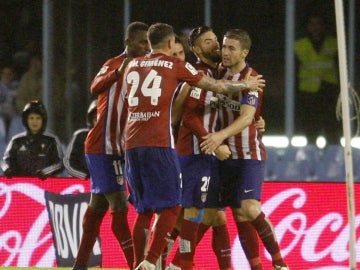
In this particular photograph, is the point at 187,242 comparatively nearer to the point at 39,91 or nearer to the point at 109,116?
the point at 109,116

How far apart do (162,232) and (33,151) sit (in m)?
3.74

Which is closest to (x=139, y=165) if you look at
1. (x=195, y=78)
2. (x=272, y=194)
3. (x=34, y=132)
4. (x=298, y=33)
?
(x=195, y=78)

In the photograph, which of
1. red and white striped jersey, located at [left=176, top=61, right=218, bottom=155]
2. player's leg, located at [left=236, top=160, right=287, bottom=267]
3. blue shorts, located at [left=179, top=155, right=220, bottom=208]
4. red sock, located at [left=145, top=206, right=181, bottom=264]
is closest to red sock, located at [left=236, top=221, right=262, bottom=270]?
player's leg, located at [left=236, top=160, right=287, bottom=267]

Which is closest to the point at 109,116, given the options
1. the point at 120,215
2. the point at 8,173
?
the point at 120,215

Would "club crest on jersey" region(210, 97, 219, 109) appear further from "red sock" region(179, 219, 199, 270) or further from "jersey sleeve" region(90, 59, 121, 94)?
"red sock" region(179, 219, 199, 270)

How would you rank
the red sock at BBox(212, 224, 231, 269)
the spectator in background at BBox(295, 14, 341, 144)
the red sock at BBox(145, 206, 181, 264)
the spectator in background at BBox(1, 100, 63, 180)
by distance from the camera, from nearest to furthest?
the red sock at BBox(145, 206, 181, 264)
the red sock at BBox(212, 224, 231, 269)
the spectator in background at BBox(1, 100, 63, 180)
the spectator in background at BBox(295, 14, 341, 144)

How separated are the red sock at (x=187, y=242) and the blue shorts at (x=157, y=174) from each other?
0.59 metres

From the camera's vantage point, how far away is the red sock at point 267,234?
1134 centimetres

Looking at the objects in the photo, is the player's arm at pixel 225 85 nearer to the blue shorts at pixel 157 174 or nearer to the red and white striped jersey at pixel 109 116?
the blue shorts at pixel 157 174

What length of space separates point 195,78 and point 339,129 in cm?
672

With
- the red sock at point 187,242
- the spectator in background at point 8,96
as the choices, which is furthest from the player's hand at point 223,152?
the spectator in background at point 8,96

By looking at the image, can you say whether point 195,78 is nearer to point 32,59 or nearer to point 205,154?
point 205,154

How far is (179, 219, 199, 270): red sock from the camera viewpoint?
36.8 feet

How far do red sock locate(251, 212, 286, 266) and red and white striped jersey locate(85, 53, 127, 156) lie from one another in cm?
116
